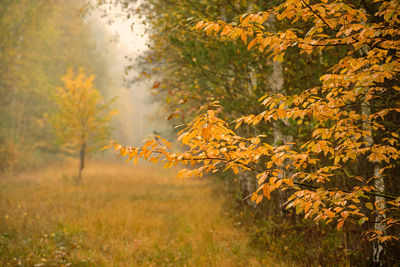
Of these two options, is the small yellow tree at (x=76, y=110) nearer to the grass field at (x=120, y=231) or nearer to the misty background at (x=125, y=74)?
the misty background at (x=125, y=74)

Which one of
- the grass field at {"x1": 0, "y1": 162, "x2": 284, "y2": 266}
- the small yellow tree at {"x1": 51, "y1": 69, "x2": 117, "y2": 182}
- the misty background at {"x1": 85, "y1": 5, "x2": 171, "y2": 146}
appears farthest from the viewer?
the small yellow tree at {"x1": 51, "y1": 69, "x2": 117, "y2": 182}

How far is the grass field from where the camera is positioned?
16.8 feet

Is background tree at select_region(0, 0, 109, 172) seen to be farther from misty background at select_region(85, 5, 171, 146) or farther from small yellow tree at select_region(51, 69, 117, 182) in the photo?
misty background at select_region(85, 5, 171, 146)

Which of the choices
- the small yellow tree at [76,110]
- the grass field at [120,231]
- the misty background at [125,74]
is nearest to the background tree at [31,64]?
the small yellow tree at [76,110]

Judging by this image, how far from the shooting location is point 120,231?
22.0 feet

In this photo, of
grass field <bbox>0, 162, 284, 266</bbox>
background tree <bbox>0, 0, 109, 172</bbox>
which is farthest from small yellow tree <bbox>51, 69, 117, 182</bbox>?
grass field <bbox>0, 162, 284, 266</bbox>

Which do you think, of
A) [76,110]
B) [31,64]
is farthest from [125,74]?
[31,64]

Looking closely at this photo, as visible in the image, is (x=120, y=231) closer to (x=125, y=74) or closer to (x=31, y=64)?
(x=125, y=74)

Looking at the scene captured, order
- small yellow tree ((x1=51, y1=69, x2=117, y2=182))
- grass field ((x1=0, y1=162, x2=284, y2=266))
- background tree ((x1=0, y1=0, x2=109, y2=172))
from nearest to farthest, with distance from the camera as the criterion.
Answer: grass field ((x1=0, y1=162, x2=284, y2=266)), small yellow tree ((x1=51, y1=69, x2=117, y2=182)), background tree ((x1=0, y1=0, x2=109, y2=172))

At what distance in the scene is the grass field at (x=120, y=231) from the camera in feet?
16.8

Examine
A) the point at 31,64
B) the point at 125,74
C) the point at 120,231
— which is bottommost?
the point at 120,231

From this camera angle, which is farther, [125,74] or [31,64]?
[31,64]

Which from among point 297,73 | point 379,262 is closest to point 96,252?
point 379,262

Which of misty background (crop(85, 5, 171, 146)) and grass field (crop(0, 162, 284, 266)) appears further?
misty background (crop(85, 5, 171, 146))
